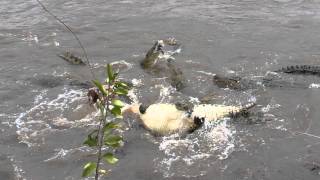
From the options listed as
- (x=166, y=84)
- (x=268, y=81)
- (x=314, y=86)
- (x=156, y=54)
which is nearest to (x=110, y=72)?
(x=166, y=84)

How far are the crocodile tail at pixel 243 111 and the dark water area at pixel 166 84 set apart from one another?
0.45 ft

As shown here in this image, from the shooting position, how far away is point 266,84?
34.6 ft

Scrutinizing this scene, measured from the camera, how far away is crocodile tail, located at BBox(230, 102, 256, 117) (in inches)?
359

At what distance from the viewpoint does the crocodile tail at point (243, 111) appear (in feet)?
29.9

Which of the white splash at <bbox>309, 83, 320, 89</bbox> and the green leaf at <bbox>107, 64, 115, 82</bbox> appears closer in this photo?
the green leaf at <bbox>107, 64, 115, 82</bbox>

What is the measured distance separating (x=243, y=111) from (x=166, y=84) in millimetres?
2182

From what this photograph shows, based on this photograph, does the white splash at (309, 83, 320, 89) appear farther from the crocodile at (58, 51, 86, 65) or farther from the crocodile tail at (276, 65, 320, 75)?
the crocodile at (58, 51, 86, 65)

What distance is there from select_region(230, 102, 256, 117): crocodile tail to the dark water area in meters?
0.14

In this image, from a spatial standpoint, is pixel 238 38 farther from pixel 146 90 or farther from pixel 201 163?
pixel 201 163

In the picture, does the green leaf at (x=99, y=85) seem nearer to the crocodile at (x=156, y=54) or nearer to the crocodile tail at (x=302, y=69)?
the crocodile at (x=156, y=54)

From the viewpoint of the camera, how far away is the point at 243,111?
9234 mm

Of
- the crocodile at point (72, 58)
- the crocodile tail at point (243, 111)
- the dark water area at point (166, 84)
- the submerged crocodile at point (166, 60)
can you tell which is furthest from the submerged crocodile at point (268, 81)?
the crocodile at point (72, 58)

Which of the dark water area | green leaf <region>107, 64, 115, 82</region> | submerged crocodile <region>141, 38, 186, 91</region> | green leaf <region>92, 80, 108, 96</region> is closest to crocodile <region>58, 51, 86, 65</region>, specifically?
the dark water area

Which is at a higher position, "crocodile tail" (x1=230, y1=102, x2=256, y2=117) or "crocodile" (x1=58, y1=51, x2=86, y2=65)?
"crocodile" (x1=58, y1=51, x2=86, y2=65)
